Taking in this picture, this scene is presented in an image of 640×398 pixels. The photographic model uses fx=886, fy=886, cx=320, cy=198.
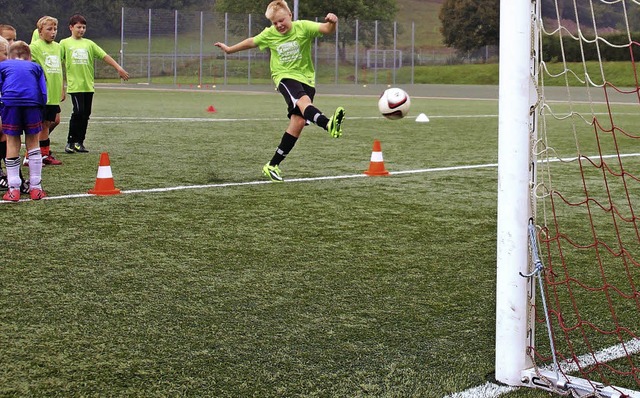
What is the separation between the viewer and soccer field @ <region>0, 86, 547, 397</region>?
3.32 m

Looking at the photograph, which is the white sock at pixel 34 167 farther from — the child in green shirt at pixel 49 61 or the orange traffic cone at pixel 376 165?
the orange traffic cone at pixel 376 165

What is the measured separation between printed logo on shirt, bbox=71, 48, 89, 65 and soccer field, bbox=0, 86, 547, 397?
2.03 metres

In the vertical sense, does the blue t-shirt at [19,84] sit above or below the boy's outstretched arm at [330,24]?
below

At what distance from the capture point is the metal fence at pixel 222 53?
39344mm

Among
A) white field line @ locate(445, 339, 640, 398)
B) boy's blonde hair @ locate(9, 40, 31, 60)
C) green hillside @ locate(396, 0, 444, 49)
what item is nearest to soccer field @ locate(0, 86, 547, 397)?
white field line @ locate(445, 339, 640, 398)

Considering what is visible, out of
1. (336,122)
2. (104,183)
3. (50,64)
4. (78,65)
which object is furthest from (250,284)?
(78,65)

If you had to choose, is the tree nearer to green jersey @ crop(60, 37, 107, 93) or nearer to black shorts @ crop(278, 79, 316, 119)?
green jersey @ crop(60, 37, 107, 93)

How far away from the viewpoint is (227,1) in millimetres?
69125

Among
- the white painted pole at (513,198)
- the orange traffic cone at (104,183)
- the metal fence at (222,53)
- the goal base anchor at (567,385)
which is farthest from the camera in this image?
the metal fence at (222,53)

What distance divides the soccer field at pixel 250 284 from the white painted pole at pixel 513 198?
6.3 inches

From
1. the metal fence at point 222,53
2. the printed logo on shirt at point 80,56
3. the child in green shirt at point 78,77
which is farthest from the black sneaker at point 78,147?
the metal fence at point 222,53

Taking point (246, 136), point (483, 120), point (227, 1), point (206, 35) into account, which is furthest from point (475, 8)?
point (246, 136)

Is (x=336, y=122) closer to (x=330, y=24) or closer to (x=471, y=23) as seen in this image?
(x=330, y=24)

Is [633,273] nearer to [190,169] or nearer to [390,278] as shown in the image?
[390,278]
